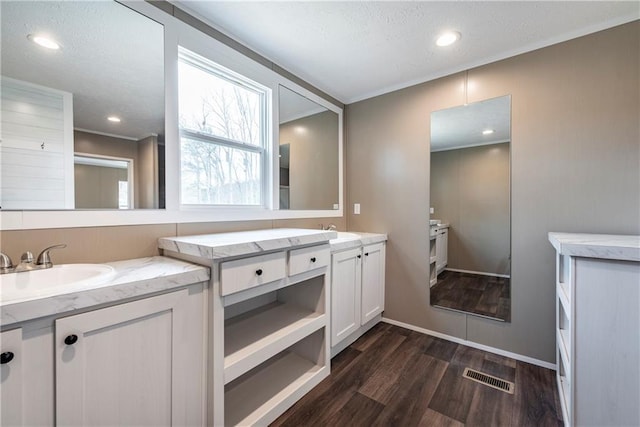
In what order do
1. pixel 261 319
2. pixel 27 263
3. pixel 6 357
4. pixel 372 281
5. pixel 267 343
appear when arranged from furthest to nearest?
pixel 372 281
pixel 261 319
pixel 267 343
pixel 27 263
pixel 6 357

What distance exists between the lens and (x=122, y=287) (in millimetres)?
955

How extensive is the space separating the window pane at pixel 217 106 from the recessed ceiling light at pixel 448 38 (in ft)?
4.64

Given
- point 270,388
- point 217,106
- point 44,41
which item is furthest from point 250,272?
point 44,41

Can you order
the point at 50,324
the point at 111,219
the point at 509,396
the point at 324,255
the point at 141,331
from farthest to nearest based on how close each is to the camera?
1. the point at 324,255
2. the point at 509,396
3. the point at 111,219
4. the point at 141,331
5. the point at 50,324

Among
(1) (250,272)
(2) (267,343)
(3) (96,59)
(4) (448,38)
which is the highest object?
Result: (4) (448,38)

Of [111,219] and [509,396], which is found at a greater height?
[111,219]

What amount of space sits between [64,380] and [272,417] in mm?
1015

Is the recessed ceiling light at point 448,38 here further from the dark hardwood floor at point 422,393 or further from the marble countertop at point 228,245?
the dark hardwood floor at point 422,393

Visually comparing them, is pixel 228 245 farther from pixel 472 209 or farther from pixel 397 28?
pixel 472 209

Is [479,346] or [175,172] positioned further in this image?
[479,346]

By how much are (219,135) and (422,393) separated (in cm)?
222

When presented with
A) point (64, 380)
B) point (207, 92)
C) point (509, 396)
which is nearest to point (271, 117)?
point (207, 92)

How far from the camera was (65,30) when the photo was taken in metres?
1.24

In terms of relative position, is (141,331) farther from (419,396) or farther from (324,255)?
(419,396)
